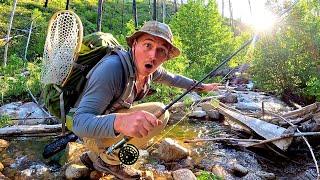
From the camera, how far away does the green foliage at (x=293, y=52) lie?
1444cm

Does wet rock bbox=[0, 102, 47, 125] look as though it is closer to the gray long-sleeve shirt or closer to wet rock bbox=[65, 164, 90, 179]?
wet rock bbox=[65, 164, 90, 179]

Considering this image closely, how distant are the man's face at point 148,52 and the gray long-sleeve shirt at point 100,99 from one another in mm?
257

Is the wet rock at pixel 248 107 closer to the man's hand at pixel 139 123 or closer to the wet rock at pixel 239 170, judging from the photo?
the wet rock at pixel 239 170

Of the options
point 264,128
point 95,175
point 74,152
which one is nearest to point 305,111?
point 264,128

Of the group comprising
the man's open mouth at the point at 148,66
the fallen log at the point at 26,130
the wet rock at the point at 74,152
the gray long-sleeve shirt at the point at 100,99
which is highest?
the man's open mouth at the point at 148,66

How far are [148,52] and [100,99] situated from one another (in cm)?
85

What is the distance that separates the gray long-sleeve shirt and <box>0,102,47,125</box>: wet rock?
25.1 feet

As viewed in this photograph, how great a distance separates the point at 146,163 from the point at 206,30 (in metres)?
20.6

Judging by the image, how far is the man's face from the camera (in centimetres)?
378

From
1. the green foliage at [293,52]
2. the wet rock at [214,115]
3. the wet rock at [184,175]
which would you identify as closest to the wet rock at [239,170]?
the wet rock at [184,175]

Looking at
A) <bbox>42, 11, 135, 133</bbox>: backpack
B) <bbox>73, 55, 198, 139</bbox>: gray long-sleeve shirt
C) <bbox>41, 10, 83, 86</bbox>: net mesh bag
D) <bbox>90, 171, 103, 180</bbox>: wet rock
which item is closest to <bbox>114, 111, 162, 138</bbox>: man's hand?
<bbox>73, 55, 198, 139</bbox>: gray long-sleeve shirt

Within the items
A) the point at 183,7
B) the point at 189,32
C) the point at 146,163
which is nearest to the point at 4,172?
the point at 146,163

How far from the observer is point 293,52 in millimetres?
14656

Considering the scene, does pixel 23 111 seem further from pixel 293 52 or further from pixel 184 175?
pixel 293 52
